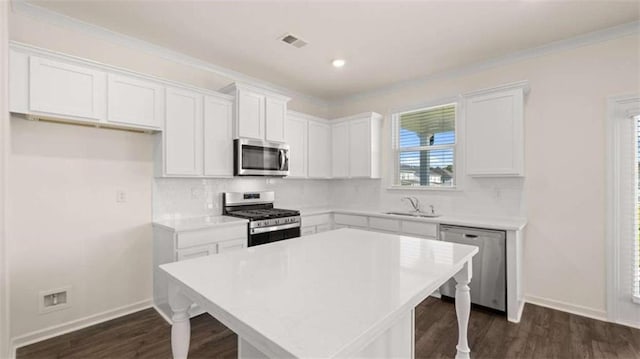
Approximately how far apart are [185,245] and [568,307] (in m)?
3.76

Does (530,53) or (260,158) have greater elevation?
(530,53)

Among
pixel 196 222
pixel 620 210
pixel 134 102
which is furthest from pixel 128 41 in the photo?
pixel 620 210

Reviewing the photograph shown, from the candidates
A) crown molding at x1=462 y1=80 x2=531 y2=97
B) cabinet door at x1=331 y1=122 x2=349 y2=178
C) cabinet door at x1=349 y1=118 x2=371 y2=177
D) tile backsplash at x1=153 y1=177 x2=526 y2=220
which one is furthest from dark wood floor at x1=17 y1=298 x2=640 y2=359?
cabinet door at x1=331 y1=122 x2=349 y2=178

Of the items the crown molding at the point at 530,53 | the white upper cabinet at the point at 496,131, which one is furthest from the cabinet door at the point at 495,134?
the crown molding at the point at 530,53

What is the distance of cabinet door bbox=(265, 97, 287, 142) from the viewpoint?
3699 millimetres

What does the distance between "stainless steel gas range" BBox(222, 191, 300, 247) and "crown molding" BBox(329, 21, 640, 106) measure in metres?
2.33

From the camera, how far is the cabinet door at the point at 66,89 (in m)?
2.19

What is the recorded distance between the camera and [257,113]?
358cm

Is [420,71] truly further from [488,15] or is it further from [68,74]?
[68,74]

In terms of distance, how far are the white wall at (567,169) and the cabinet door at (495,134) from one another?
0.88 ft

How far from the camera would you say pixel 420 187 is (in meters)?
4.04

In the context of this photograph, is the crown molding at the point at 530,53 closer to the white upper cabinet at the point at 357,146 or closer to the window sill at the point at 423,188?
the white upper cabinet at the point at 357,146

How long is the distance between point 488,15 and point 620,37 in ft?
4.54

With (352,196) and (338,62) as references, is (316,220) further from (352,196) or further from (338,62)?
(338,62)
